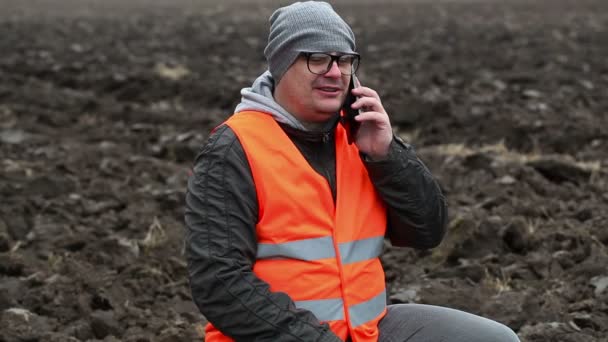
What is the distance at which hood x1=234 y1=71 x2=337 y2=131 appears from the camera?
3.33m

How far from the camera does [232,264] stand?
3016 mm

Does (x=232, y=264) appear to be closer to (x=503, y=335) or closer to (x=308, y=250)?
(x=308, y=250)

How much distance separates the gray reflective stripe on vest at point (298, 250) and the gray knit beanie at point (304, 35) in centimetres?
58

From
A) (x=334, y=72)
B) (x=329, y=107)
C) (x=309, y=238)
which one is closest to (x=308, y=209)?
(x=309, y=238)

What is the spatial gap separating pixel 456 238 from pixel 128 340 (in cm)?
213

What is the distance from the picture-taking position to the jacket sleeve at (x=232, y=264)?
301 centimetres

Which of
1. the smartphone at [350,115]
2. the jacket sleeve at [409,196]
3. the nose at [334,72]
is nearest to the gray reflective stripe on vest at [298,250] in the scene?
the jacket sleeve at [409,196]

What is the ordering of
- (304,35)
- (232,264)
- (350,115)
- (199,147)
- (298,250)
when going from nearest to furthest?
(232,264), (298,250), (304,35), (350,115), (199,147)

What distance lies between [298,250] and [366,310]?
1.08ft

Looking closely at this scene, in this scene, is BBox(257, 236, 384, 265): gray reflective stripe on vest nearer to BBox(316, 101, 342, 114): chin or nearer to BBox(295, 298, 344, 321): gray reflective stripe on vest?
BBox(295, 298, 344, 321): gray reflective stripe on vest

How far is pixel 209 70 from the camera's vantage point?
13.5 meters

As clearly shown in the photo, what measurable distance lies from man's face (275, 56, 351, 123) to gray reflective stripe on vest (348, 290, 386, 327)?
24.4 inches

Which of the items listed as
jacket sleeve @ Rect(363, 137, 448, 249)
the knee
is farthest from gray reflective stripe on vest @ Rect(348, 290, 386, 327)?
the knee

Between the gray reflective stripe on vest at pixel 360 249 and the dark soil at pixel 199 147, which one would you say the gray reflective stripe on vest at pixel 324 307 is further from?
the dark soil at pixel 199 147
